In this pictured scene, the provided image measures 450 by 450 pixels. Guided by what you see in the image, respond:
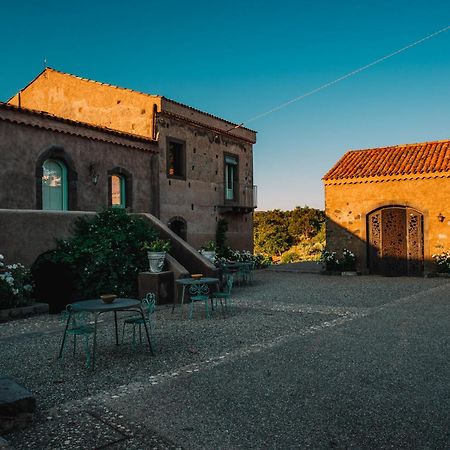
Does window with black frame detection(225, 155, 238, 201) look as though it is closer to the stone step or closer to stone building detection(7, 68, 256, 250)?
stone building detection(7, 68, 256, 250)

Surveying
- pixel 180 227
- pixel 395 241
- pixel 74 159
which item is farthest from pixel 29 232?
pixel 395 241

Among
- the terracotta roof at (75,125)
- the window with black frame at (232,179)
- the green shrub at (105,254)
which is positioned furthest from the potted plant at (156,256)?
the window with black frame at (232,179)

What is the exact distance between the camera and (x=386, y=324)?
7.69 meters

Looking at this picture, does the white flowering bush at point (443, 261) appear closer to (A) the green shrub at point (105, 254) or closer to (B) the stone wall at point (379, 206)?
(B) the stone wall at point (379, 206)

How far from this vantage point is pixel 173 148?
17.8 m

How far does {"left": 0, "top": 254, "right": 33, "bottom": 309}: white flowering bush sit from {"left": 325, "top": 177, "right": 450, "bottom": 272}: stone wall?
37.5 feet

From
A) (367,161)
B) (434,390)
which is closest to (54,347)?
(434,390)

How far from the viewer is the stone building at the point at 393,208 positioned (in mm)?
15429

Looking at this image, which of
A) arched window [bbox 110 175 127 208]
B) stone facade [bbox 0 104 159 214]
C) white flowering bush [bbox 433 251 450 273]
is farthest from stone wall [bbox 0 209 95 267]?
white flowering bush [bbox 433 251 450 273]

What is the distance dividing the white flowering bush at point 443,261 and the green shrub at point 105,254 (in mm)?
9949

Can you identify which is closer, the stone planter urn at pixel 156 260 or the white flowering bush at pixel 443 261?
Result: the stone planter urn at pixel 156 260

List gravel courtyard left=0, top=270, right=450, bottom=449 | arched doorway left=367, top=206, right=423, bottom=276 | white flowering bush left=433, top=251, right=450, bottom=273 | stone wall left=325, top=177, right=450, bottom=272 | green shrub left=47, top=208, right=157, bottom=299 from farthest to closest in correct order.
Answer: arched doorway left=367, top=206, right=423, bottom=276, stone wall left=325, top=177, right=450, bottom=272, white flowering bush left=433, top=251, right=450, bottom=273, green shrub left=47, top=208, right=157, bottom=299, gravel courtyard left=0, top=270, right=450, bottom=449

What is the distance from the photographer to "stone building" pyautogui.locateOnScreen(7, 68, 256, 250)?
16.5 metres

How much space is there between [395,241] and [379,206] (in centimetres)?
139
